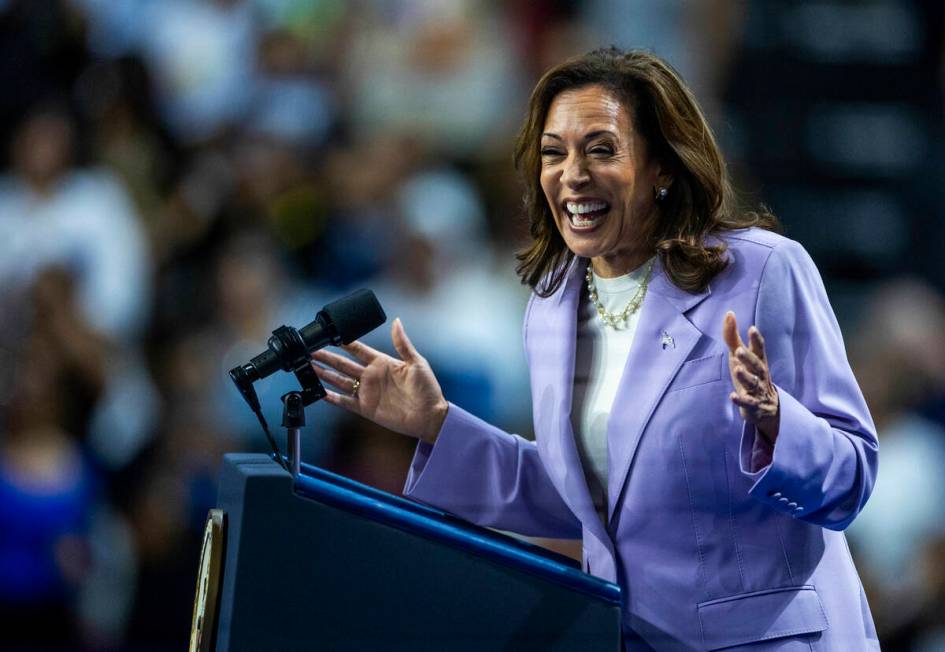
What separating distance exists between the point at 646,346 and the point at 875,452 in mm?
291

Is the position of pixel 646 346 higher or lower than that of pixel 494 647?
higher

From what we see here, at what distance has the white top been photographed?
5.78 feet

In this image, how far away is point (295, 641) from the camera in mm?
1449

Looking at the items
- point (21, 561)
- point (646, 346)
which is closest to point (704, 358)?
point (646, 346)

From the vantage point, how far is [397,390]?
189 centimetres

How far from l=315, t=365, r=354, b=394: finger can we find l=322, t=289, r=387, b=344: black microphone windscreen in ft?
0.76

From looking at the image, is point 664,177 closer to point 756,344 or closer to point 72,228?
point 756,344

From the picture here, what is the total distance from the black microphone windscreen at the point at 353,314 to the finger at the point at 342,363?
0.84 ft

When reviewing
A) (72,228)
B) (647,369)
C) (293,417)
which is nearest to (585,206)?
(647,369)

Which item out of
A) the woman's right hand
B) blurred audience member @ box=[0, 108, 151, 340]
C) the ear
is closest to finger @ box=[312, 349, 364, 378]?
the woman's right hand

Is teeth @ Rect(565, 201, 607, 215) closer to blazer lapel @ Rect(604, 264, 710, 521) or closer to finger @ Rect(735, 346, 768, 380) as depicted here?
blazer lapel @ Rect(604, 264, 710, 521)

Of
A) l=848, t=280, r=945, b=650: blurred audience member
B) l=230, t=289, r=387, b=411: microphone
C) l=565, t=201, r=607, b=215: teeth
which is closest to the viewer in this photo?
l=230, t=289, r=387, b=411: microphone

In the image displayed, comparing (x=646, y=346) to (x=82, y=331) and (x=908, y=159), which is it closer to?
(x=82, y=331)

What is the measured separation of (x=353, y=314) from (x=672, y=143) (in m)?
0.46
